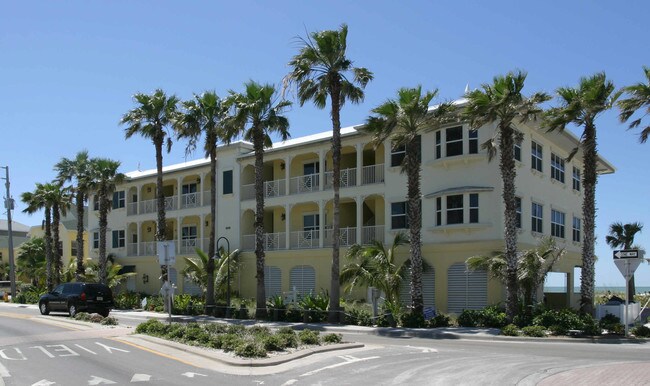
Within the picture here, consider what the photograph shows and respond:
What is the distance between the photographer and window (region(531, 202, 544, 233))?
33.0 m

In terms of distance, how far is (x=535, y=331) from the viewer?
22188 mm

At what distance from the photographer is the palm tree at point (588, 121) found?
24141mm

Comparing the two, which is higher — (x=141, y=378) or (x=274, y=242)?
(x=274, y=242)

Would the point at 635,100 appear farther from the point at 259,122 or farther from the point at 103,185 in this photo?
the point at 103,185

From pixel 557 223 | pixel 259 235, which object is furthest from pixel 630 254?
pixel 259 235

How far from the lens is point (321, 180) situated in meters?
37.1

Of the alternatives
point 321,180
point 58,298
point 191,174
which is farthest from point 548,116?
point 191,174

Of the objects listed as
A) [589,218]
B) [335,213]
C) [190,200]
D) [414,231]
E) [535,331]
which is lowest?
[535,331]

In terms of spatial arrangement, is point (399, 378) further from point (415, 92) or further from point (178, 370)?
point (415, 92)

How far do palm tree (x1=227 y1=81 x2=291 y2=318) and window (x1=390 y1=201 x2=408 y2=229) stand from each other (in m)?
6.59

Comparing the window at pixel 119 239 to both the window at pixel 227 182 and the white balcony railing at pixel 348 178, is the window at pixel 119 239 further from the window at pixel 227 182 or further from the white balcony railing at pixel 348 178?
the white balcony railing at pixel 348 178

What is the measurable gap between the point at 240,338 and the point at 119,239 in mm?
38635

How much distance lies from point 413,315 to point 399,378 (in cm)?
1338

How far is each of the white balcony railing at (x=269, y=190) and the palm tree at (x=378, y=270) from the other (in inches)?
359
